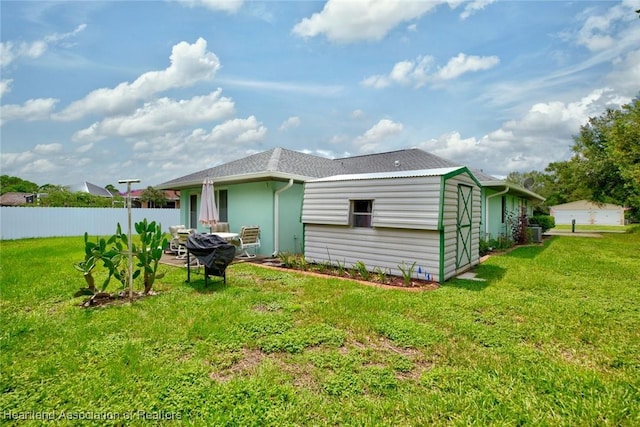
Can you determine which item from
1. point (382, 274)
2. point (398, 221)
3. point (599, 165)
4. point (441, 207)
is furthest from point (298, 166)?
point (599, 165)

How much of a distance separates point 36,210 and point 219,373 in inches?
788

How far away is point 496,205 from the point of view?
565 inches

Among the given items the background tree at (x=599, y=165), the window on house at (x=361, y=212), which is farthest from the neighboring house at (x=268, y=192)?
the background tree at (x=599, y=165)

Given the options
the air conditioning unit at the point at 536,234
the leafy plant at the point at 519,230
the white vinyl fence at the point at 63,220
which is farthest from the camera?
the white vinyl fence at the point at 63,220

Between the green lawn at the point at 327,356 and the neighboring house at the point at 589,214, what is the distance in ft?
141

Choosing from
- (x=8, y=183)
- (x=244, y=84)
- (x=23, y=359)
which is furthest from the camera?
(x=8, y=183)

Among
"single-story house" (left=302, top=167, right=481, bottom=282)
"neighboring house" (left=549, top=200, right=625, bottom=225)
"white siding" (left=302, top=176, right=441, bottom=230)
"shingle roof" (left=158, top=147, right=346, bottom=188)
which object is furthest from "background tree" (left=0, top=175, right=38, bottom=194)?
"neighboring house" (left=549, top=200, right=625, bottom=225)

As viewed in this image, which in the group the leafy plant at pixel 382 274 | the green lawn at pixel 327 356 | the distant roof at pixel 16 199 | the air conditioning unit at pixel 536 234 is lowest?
the green lawn at pixel 327 356

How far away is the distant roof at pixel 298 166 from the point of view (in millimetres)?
10166

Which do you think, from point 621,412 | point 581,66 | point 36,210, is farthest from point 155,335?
point 36,210

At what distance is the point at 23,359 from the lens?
3.36 metres

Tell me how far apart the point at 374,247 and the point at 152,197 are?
30.8m

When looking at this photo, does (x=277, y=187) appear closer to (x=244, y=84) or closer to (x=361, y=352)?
(x=244, y=84)

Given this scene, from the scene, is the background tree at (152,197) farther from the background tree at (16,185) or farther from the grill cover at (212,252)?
the grill cover at (212,252)
